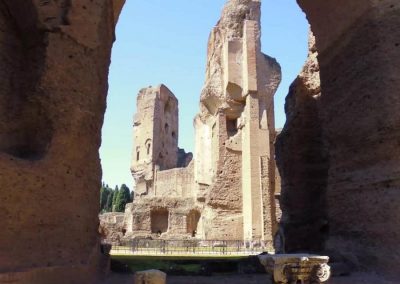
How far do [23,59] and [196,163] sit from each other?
24467 millimetres

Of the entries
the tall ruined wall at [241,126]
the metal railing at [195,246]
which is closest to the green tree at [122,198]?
the tall ruined wall at [241,126]

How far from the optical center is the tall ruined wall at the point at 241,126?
2130cm

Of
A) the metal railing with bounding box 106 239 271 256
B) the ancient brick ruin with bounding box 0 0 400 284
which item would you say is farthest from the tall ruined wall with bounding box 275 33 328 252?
the metal railing with bounding box 106 239 271 256

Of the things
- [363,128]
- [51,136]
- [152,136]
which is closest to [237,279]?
[363,128]

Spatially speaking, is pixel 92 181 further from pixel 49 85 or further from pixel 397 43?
pixel 397 43

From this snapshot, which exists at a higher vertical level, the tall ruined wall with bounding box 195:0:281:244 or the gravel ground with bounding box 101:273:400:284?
the tall ruined wall with bounding box 195:0:281:244

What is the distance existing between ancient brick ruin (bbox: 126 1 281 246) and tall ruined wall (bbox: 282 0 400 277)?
11957 mm

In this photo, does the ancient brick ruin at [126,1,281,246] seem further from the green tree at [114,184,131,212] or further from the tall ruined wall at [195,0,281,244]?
the green tree at [114,184,131,212]

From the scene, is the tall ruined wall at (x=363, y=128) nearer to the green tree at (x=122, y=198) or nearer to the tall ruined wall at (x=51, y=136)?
the tall ruined wall at (x=51, y=136)

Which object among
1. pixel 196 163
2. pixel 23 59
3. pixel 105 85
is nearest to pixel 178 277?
pixel 105 85

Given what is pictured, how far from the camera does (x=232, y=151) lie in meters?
23.3

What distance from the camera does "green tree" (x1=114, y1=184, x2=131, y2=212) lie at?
47.4m

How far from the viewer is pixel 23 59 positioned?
6.66 meters

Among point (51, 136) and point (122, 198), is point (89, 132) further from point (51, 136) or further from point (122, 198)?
point (122, 198)
